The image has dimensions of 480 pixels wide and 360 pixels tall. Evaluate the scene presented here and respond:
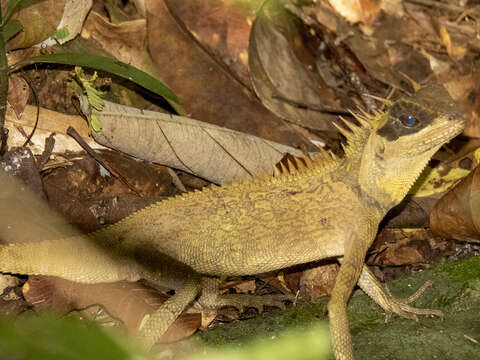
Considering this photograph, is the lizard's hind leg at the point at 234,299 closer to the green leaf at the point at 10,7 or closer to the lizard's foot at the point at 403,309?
the lizard's foot at the point at 403,309

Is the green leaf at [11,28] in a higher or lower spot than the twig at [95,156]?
higher

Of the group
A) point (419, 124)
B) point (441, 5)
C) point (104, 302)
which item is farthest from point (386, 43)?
point (104, 302)

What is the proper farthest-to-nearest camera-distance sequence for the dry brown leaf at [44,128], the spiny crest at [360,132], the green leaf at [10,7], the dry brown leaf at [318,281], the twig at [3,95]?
1. the dry brown leaf at [44,128]
2. the dry brown leaf at [318,281]
3. the twig at [3,95]
4. the green leaf at [10,7]
5. the spiny crest at [360,132]

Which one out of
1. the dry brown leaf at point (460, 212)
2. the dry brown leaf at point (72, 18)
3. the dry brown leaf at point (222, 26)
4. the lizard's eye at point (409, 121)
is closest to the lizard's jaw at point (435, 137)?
the lizard's eye at point (409, 121)

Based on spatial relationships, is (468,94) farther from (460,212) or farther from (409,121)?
(409,121)

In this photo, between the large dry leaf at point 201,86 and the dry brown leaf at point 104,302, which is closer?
the dry brown leaf at point 104,302

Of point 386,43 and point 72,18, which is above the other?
point 72,18

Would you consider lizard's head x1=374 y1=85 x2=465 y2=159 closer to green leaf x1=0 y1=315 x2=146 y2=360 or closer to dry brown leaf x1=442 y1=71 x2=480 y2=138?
dry brown leaf x1=442 y1=71 x2=480 y2=138

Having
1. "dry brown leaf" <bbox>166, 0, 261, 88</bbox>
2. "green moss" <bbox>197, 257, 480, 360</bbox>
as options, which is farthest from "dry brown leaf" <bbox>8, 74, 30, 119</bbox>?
"green moss" <bbox>197, 257, 480, 360</bbox>
